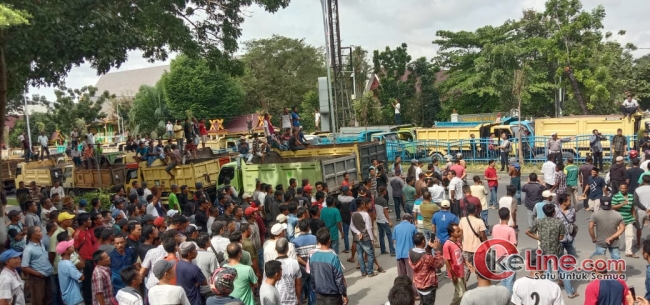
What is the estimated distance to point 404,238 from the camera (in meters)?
8.00

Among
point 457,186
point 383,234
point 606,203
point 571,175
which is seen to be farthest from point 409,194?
point 606,203

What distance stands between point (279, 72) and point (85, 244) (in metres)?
43.7

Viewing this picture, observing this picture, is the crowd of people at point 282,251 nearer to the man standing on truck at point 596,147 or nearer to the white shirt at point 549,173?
the white shirt at point 549,173

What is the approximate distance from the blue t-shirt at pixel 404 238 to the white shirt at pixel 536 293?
2482mm

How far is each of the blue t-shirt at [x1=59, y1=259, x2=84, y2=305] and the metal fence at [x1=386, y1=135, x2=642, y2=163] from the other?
16.9 metres

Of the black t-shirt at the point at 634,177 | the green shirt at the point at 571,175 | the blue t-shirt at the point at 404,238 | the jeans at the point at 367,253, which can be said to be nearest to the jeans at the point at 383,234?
the jeans at the point at 367,253

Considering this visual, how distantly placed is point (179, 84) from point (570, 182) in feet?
128

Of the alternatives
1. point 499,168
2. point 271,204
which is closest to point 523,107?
point 499,168

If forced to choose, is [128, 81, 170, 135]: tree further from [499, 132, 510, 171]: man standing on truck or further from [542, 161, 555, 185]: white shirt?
[542, 161, 555, 185]: white shirt

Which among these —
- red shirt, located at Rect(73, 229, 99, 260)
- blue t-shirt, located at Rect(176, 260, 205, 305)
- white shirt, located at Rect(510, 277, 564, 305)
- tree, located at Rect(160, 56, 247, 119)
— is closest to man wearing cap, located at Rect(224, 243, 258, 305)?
blue t-shirt, located at Rect(176, 260, 205, 305)

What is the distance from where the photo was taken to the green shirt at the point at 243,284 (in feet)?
18.9

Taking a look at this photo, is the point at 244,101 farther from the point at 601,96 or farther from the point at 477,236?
the point at 477,236

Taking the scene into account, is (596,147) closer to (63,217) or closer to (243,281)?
(243,281)

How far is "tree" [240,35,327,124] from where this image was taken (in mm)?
50375
